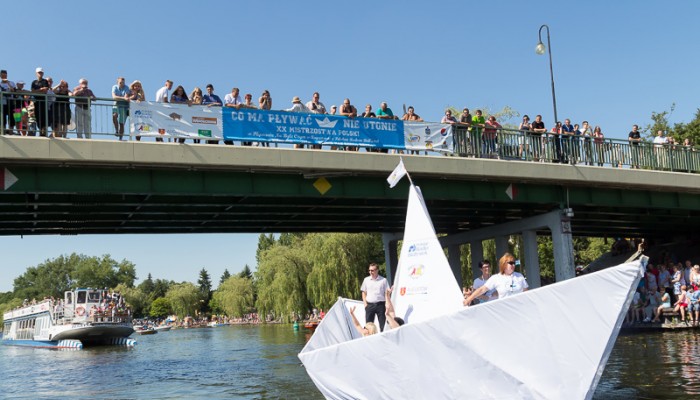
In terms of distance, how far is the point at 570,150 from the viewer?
2669 cm

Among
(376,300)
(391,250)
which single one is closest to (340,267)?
(391,250)

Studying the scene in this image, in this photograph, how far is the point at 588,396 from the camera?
862 cm

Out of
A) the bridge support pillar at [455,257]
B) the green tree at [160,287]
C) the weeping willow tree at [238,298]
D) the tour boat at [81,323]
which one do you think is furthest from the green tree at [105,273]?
the bridge support pillar at [455,257]

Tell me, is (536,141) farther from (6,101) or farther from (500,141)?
(6,101)

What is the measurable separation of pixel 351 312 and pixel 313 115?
9.44 metres

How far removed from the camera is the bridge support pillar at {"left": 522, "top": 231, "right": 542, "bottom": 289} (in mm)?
29861

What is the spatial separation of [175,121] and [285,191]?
4294 mm

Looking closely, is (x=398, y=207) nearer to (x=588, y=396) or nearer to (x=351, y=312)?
(x=351, y=312)

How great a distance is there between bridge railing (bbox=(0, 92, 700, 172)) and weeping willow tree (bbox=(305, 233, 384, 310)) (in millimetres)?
23628

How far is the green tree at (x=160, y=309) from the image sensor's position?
153750mm

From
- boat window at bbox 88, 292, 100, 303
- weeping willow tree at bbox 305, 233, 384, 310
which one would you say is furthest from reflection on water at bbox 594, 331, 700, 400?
boat window at bbox 88, 292, 100, 303

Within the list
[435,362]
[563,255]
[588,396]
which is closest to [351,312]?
[435,362]

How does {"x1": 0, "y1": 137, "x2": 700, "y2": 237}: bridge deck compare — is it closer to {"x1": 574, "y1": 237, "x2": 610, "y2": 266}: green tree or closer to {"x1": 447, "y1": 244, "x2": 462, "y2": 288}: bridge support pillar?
{"x1": 447, "y1": 244, "x2": 462, "y2": 288}: bridge support pillar

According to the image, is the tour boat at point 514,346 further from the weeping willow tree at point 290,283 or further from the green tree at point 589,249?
the green tree at point 589,249
